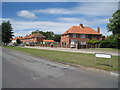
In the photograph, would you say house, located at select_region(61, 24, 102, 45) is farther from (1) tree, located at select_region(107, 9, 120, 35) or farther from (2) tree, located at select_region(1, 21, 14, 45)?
(2) tree, located at select_region(1, 21, 14, 45)

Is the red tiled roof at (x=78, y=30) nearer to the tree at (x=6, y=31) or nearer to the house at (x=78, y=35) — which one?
the house at (x=78, y=35)

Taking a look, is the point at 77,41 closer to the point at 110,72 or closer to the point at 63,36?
the point at 63,36

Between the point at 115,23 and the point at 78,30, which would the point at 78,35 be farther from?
the point at 115,23

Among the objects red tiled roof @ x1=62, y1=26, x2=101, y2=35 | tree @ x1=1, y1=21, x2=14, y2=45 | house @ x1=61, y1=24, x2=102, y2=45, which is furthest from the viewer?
tree @ x1=1, y1=21, x2=14, y2=45

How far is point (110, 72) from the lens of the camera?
22.6 ft

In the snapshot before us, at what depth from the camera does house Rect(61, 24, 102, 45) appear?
4350 cm

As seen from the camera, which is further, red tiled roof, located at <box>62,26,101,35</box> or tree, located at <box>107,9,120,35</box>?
red tiled roof, located at <box>62,26,101,35</box>

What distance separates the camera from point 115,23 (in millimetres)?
26016

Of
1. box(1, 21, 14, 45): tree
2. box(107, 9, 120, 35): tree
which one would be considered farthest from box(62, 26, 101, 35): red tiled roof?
box(1, 21, 14, 45): tree

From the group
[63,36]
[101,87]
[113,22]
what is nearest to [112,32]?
[113,22]

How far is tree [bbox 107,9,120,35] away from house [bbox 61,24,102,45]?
56.6 feet

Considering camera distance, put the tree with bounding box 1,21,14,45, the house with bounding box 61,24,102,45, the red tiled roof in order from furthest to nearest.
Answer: the tree with bounding box 1,21,14,45, the red tiled roof, the house with bounding box 61,24,102,45

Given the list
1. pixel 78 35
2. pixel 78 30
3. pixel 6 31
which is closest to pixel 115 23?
pixel 78 35

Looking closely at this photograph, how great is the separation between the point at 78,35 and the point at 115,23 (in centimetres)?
1927
